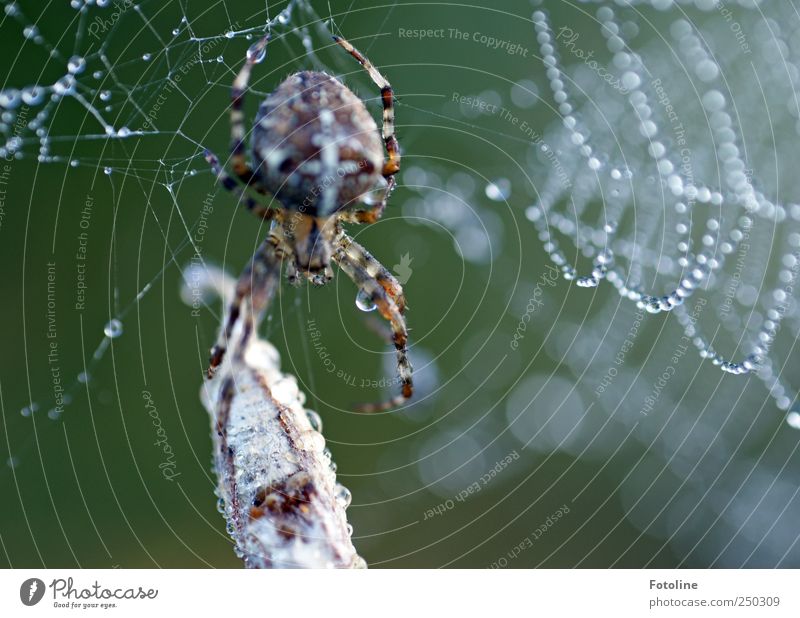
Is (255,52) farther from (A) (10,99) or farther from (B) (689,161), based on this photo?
(B) (689,161)

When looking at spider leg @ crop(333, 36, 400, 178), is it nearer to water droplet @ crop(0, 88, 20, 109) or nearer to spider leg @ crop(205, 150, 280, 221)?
spider leg @ crop(205, 150, 280, 221)

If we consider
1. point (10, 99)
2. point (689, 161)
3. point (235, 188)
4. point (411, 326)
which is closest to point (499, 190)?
point (689, 161)

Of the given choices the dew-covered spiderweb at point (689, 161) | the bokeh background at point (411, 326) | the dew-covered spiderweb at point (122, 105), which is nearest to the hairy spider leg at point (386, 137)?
the dew-covered spiderweb at point (122, 105)

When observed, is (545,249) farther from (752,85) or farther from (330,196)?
(330,196)

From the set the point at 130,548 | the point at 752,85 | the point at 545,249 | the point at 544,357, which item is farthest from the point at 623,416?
the point at 130,548

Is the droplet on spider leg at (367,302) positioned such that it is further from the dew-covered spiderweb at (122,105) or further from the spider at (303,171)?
the dew-covered spiderweb at (122,105)
